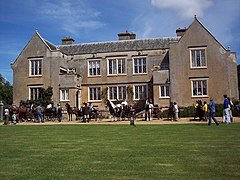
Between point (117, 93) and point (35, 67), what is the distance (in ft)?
36.6

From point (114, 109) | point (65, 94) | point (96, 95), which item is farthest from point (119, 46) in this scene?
point (114, 109)

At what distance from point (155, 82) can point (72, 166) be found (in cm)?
2739

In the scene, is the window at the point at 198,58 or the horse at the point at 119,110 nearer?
the horse at the point at 119,110

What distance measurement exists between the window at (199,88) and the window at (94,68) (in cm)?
1267

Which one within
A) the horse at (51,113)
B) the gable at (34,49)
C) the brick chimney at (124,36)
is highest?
the brick chimney at (124,36)

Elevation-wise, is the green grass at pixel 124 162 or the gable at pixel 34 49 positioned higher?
the gable at pixel 34 49

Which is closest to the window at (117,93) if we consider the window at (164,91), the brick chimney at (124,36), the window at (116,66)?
the window at (116,66)

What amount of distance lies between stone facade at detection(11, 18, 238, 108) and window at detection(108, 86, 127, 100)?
78mm

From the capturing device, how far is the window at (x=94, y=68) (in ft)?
124

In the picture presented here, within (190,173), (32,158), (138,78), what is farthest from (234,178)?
(138,78)

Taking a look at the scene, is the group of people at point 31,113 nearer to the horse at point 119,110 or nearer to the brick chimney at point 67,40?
the horse at point 119,110

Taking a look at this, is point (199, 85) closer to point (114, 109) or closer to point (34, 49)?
point (114, 109)

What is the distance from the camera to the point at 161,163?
6633 mm

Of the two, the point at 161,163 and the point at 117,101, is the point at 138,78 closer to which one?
the point at 117,101
